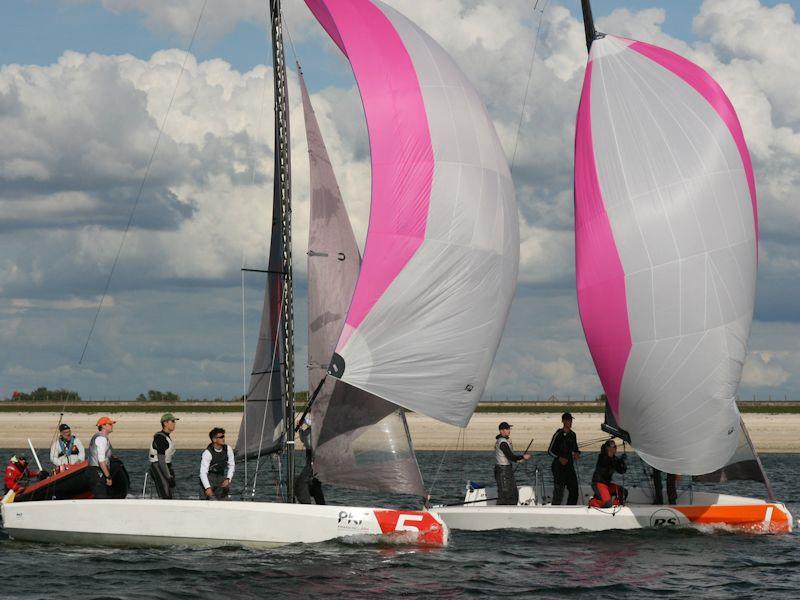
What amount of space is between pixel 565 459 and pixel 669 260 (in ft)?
14.1

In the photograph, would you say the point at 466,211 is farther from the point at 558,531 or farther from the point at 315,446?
the point at 558,531

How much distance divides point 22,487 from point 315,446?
535cm

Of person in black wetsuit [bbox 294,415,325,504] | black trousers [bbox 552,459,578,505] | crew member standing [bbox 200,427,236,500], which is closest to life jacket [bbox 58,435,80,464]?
crew member standing [bbox 200,427,236,500]

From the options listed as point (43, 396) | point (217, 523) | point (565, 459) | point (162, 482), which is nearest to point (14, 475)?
point (162, 482)

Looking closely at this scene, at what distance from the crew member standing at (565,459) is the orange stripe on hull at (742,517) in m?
2.01

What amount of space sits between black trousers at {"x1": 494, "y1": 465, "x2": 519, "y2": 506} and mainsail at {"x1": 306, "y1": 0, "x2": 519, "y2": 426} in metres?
2.54

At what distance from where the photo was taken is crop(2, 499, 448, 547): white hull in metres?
19.6

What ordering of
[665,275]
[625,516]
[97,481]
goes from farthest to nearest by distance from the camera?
[625,516] < [665,275] < [97,481]

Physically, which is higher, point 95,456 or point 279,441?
point 279,441

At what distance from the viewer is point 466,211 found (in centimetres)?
2091

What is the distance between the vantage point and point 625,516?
73.9 ft

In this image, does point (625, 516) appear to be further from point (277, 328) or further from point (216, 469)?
point (216, 469)

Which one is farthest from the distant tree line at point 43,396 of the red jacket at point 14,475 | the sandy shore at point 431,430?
the red jacket at point 14,475

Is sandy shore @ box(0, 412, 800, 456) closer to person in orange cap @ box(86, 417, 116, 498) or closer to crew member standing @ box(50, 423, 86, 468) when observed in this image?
crew member standing @ box(50, 423, 86, 468)
